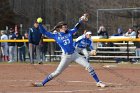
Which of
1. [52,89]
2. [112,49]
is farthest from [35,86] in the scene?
[112,49]

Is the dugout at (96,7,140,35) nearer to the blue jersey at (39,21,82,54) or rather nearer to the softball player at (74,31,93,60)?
the softball player at (74,31,93,60)

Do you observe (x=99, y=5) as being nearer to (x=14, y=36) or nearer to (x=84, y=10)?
(x=84, y=10)

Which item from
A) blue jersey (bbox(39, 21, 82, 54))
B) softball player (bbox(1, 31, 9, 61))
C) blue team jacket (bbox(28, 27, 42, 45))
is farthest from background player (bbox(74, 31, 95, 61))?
blue jersey (bbox(39, 21, 82, 54))

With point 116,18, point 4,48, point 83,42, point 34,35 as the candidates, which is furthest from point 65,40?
point 116,18

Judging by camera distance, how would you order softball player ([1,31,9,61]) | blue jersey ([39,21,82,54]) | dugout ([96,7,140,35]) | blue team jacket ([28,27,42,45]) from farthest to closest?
dugout ([96,7,140,35]) < softball player ([1,31,9,61]) < blue team jacket ([28,27,42,45]) < blue jersey ([39,21,82,54])

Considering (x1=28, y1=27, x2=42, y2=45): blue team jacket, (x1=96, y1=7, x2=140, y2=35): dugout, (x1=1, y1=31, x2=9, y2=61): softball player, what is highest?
(x1=96, y1=7, x2=140, y2=35): dugout

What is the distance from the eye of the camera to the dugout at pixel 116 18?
112 ft

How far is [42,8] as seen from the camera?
156ft

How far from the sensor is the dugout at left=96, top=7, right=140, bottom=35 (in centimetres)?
3407

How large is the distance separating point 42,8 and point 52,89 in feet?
111

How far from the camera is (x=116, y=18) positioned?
37750 mm

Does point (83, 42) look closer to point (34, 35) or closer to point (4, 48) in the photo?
point (34, 35)

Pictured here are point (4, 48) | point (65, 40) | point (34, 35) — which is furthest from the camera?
point (4, 48)

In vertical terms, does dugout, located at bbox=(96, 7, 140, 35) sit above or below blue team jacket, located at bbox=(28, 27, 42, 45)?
above
